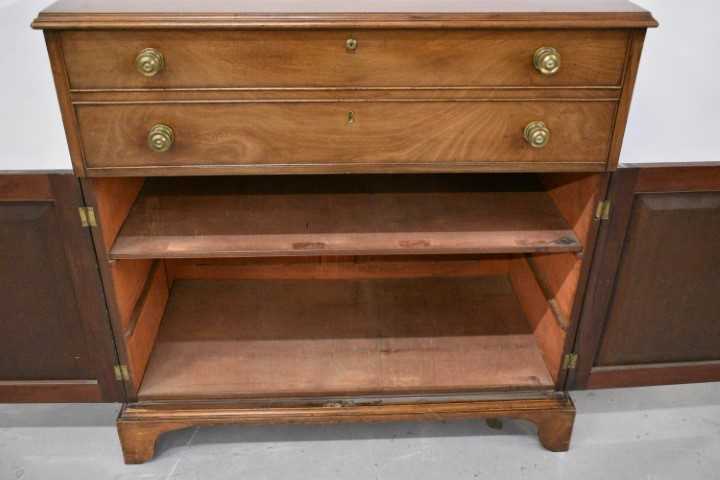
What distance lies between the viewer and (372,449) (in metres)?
1.55

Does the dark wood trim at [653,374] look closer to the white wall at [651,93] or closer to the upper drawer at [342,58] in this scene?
the white wall at [651,93]

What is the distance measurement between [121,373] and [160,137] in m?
0.55

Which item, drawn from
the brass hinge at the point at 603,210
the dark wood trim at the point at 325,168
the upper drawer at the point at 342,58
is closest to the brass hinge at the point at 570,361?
the brass hinge at the point at 603,210

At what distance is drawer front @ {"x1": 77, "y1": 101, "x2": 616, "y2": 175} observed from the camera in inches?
A: 43.9

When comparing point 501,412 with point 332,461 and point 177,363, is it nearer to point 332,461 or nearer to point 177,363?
point 332,461

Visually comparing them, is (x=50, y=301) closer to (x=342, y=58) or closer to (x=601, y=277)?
(x=342, y=58)

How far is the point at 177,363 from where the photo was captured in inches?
59.7

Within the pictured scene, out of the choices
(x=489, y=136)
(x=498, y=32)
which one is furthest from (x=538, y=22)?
(x=489, y=136)

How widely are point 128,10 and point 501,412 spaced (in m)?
1.06

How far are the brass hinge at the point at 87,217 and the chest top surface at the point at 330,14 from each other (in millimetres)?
323

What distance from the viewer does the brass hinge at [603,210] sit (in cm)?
124

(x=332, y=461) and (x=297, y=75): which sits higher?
(x=297, y=75)

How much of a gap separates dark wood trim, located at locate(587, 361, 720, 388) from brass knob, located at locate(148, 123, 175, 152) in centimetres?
99

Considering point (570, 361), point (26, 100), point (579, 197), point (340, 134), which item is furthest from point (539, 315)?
point (26, 100)
